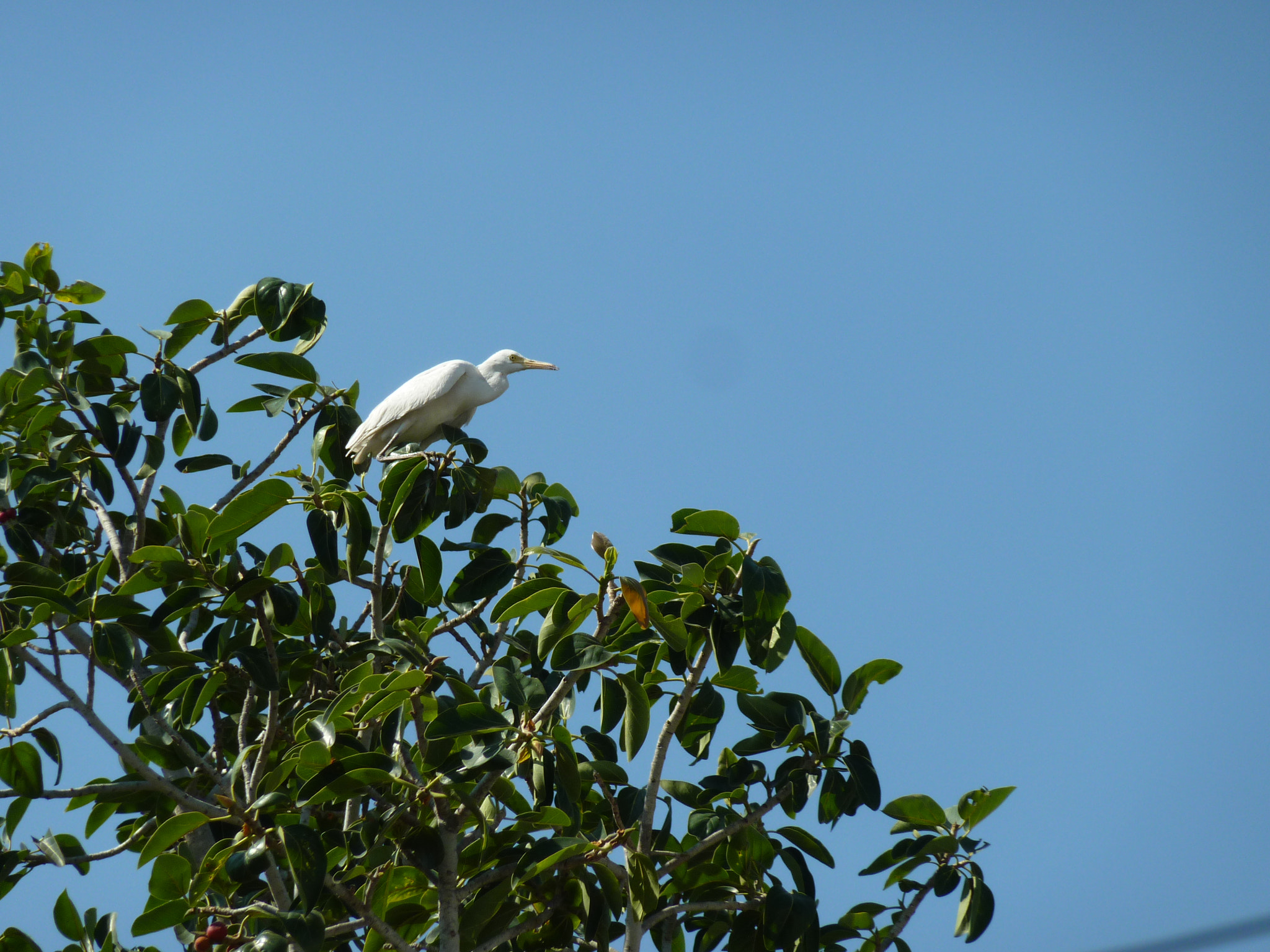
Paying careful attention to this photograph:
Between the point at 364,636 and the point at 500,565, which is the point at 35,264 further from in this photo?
the point at 500,565

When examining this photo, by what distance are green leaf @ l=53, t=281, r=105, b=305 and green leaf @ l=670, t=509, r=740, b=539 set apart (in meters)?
2.86

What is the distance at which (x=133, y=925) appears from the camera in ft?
9.93

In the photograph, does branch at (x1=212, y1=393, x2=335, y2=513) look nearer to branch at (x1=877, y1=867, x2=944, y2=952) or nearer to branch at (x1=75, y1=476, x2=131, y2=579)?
branch at (x1=75, y1=476, x2=131, y2=579)

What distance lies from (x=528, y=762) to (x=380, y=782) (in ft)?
1.87

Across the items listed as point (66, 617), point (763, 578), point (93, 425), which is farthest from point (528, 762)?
point (93, 425)

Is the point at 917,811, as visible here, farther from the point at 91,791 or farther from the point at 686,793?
the point at 91,791

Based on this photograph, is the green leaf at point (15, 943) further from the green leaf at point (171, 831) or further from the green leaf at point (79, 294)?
the green leaf at point (79, 294)

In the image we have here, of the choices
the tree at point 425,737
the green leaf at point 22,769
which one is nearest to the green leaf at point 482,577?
the tree at point 425,737

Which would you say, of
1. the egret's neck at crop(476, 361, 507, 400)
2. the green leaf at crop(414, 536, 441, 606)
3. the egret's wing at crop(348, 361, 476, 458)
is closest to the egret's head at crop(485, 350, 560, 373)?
the egret's neck at crop(476, 361, 507, 400)

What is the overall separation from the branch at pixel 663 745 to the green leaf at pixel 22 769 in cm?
171

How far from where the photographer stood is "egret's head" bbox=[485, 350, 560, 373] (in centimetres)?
627

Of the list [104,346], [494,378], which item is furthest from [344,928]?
[494,378]

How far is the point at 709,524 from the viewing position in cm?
316

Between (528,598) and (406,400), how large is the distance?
8.05 feet
